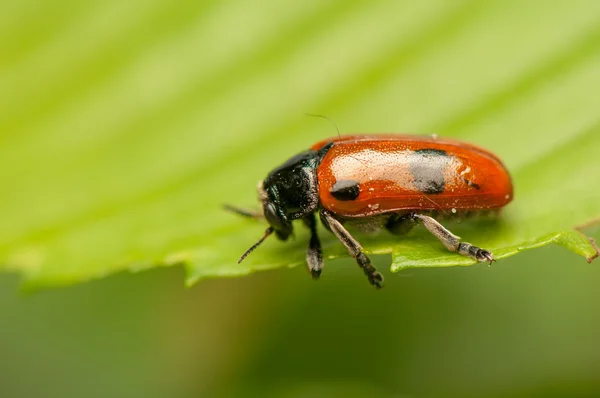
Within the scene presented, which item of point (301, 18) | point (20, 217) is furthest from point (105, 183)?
point (301, 18)

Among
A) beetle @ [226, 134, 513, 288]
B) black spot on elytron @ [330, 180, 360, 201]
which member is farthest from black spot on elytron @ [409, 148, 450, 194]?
black spot on elytron @ [330, 180, 360, 201]

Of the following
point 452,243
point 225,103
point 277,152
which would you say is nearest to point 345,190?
point 452,243

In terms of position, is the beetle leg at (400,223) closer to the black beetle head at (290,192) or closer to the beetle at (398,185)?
the beetle at (398,185)

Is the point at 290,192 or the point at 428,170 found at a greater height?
the point at 428,170

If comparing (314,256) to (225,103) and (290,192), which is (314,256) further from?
(225,103)

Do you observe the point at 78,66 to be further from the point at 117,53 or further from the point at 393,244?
the point at 393,244

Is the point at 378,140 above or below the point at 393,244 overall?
above
